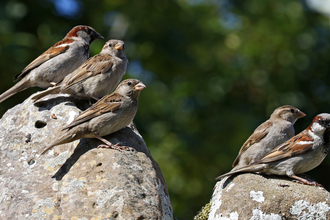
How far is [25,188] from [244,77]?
9.26 m

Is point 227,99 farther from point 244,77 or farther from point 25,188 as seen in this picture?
point 25,188

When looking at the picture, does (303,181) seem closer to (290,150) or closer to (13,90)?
(290,150)

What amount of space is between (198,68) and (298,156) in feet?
26.8

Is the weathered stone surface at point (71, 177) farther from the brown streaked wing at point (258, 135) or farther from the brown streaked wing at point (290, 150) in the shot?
the brown streaked wing at point (258, 135)

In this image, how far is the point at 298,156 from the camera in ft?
13.6

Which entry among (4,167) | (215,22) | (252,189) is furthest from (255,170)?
(215,22)

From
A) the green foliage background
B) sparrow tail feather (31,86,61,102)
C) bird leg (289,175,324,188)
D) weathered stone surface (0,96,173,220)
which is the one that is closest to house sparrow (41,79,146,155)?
weathered stone surface (0,96,173,220)

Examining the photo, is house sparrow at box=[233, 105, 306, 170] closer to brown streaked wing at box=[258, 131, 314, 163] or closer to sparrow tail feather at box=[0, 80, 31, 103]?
brown streaked wing at box=[258, 131, 314, 163]

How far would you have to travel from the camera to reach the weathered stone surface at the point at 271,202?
12.1ft

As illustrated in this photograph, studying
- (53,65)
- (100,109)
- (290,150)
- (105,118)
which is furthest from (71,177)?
(53,65)

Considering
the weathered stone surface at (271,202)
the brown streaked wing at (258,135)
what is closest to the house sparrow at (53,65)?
the brown streaked wing at (258,135)

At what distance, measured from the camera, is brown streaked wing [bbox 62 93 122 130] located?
422 cm

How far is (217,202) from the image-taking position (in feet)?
13.1

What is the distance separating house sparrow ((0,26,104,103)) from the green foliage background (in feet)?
13.1
